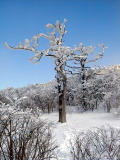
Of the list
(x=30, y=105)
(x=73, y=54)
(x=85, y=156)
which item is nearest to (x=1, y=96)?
(x=30, y=105)

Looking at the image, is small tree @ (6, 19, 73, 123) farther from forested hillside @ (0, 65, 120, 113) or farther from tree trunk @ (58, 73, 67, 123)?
forested hillside @ (0, 65, 120, 113)

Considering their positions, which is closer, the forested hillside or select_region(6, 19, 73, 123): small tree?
select_region(6, 19, 73, 123): small tree

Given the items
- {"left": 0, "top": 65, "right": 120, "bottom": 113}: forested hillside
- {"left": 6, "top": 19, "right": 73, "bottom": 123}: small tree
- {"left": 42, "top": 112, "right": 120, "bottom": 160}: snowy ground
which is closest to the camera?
{"left": 42, "top": 112, "right": 120, "bottom": 160}: snowy ground

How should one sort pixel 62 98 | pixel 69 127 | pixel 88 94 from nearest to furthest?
pixel 69 127 < pixel 62 98 < pixel 88 94

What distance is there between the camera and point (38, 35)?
366 inches

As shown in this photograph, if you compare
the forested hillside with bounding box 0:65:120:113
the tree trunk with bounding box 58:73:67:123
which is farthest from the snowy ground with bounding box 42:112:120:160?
the forested hillside with bounding box 0:65:120:113

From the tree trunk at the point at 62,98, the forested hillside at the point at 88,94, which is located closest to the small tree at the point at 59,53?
the tree trunk at the point at 62,98

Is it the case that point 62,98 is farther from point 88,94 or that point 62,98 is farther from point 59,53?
point 88,94

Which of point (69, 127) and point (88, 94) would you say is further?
point (88, 94)

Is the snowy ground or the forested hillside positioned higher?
the forested hillside

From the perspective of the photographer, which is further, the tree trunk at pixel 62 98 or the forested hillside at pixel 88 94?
the forested hillside at pixel 88 94

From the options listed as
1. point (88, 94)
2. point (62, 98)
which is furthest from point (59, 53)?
point (88, 94)

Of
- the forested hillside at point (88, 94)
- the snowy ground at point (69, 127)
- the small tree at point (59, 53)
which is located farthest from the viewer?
the forested hillside at point (88, 94)

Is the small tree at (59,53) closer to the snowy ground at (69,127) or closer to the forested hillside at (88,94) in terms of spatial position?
the snowy ground at (69,127)
